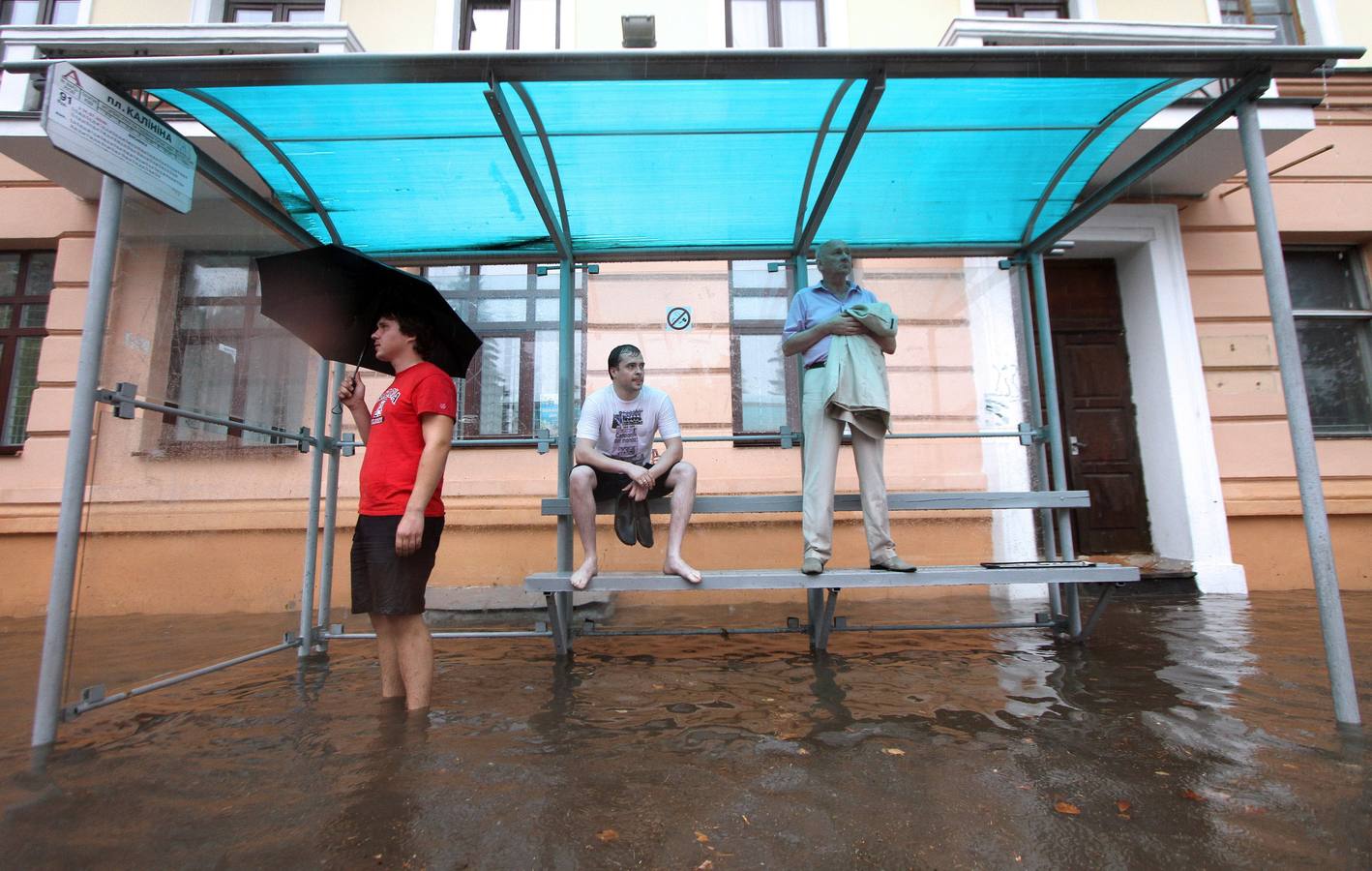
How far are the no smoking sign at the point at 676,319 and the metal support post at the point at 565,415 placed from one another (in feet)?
2.38

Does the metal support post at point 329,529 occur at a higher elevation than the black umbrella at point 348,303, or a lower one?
lower

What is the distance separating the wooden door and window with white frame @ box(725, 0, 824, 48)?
12.0 feet

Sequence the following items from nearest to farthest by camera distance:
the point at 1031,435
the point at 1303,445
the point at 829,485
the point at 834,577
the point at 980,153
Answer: the point at 1303,445 → the point at 834,577 → the point at 829,485 → the point at 980,153 → the point at 1031,435

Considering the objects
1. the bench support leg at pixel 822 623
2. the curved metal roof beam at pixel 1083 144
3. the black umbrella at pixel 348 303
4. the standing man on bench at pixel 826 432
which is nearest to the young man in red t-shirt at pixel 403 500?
the black umbrella at pixel 348 303

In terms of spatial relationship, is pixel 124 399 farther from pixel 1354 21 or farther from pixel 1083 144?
pixel 1354 21

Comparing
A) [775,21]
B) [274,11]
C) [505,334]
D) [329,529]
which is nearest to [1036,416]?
[505,334]

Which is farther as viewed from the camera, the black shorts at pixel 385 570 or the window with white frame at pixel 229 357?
the window with white frame at pixel 229 357

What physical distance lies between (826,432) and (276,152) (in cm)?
318

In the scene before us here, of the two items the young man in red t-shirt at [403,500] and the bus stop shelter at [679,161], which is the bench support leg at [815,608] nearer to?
the bus stop shelter at [679,161]

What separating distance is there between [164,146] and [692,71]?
7.40ft

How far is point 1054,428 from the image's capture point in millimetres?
4211

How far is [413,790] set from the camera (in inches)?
78.7

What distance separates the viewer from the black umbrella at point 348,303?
114 inches

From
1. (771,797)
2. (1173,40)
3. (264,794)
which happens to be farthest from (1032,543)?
(264,794)
